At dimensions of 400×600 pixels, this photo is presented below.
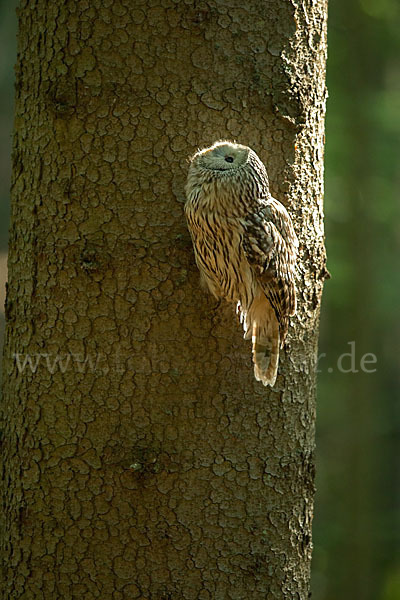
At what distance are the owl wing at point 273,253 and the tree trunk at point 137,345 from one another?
0.19 meters

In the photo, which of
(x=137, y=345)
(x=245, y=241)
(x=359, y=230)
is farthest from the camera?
(x=359, y=230)

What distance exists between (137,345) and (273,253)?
610 mm

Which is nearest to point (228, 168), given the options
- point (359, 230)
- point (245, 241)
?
point (245, 241)

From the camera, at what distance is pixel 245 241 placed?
100 inches

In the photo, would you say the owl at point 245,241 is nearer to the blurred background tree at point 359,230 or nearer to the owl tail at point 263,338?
the owl tail at point 263,338

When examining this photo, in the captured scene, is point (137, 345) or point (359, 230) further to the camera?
point (359, 230)

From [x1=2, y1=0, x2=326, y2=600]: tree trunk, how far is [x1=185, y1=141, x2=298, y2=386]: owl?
7cm

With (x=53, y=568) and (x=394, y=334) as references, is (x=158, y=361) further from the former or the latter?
(x=394, y=334)

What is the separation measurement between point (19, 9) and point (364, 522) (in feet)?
30.4

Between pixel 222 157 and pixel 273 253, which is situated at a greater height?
pixel 222 157

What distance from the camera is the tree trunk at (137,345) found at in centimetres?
242

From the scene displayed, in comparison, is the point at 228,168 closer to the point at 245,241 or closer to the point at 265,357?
the point at 245,241

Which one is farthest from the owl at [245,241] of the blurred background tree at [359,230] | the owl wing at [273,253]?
the blurred background tree at [359,230]

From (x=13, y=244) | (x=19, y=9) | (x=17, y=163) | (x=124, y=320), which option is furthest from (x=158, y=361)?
(x=19, y=9)
